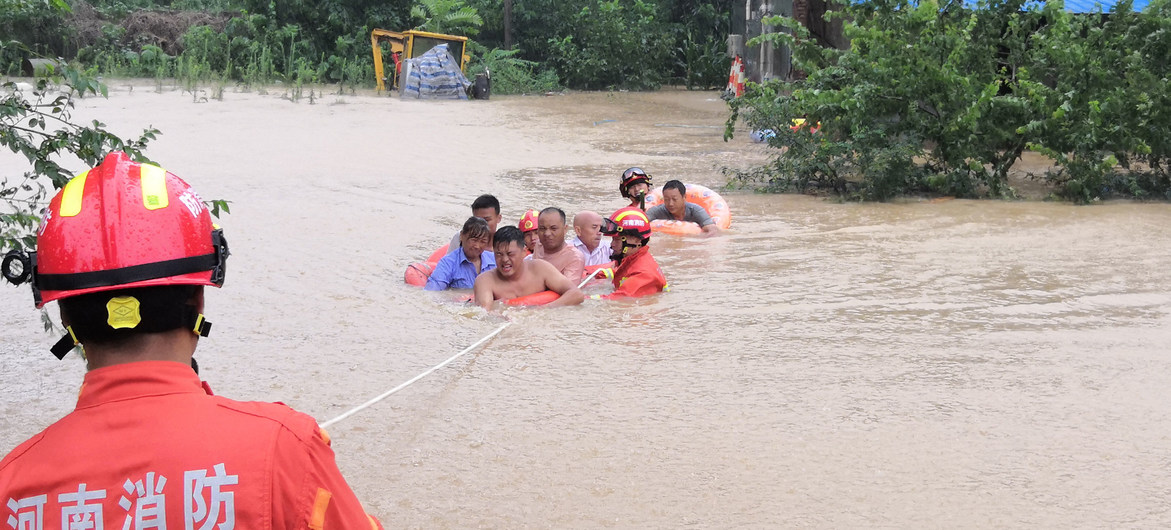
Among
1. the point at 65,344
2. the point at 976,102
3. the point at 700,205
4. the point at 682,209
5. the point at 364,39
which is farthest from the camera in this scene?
the point at 364,39

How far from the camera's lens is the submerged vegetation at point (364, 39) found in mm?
27875

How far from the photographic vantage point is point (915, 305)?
7711 mm

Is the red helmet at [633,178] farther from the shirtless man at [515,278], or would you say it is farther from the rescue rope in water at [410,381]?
the rescue rope in water at [410,381]

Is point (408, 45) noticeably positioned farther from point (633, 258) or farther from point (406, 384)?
point (406, 384)

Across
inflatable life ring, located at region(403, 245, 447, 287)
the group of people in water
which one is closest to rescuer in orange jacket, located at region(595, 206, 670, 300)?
the group of people in water

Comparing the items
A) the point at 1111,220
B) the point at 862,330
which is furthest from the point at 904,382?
the point at 1111,220

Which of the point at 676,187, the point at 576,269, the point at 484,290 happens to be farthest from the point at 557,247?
the point at 676,187

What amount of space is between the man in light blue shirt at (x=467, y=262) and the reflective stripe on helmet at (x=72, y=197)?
6.60m

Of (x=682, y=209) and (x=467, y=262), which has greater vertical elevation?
(x=682, y=209)

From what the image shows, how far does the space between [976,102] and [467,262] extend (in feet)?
21.8

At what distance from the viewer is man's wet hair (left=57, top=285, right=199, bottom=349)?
1720mm

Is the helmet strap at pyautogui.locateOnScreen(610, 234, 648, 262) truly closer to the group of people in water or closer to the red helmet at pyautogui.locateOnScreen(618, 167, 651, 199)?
the group of people in water

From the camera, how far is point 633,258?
829 cm

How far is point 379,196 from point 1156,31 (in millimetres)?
8572
